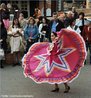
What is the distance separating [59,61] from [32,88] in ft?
3.78

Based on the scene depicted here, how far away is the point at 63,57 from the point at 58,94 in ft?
2.72

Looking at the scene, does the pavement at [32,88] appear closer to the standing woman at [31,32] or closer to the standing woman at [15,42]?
the standing woman at [15,42]

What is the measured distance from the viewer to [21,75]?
1134 cm

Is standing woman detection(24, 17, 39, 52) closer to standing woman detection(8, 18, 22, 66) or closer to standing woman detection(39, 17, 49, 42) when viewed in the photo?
standing woman detection(8, 18, 22, 66)

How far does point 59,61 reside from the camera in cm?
906

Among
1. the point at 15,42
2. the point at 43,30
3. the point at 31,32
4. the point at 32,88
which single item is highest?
the point at 31,32

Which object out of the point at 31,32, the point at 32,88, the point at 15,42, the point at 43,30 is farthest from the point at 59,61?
the point at 43,30

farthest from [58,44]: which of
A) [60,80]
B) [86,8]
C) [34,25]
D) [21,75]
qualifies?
[86,8]

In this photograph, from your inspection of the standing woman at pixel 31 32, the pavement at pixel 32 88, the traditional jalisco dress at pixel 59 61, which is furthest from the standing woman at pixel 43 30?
the traditional jalisco dress at pixel 59 61

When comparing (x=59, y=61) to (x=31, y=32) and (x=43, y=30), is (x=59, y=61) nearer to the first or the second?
(x=31, y=32)

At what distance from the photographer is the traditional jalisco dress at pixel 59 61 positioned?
8923mm

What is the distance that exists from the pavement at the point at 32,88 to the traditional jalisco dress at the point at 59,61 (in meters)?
0.42

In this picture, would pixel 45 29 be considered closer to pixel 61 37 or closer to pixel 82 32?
pixel 82 32

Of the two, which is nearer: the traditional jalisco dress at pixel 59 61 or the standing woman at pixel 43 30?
the traditional jalisco dress at pixel 59 61
